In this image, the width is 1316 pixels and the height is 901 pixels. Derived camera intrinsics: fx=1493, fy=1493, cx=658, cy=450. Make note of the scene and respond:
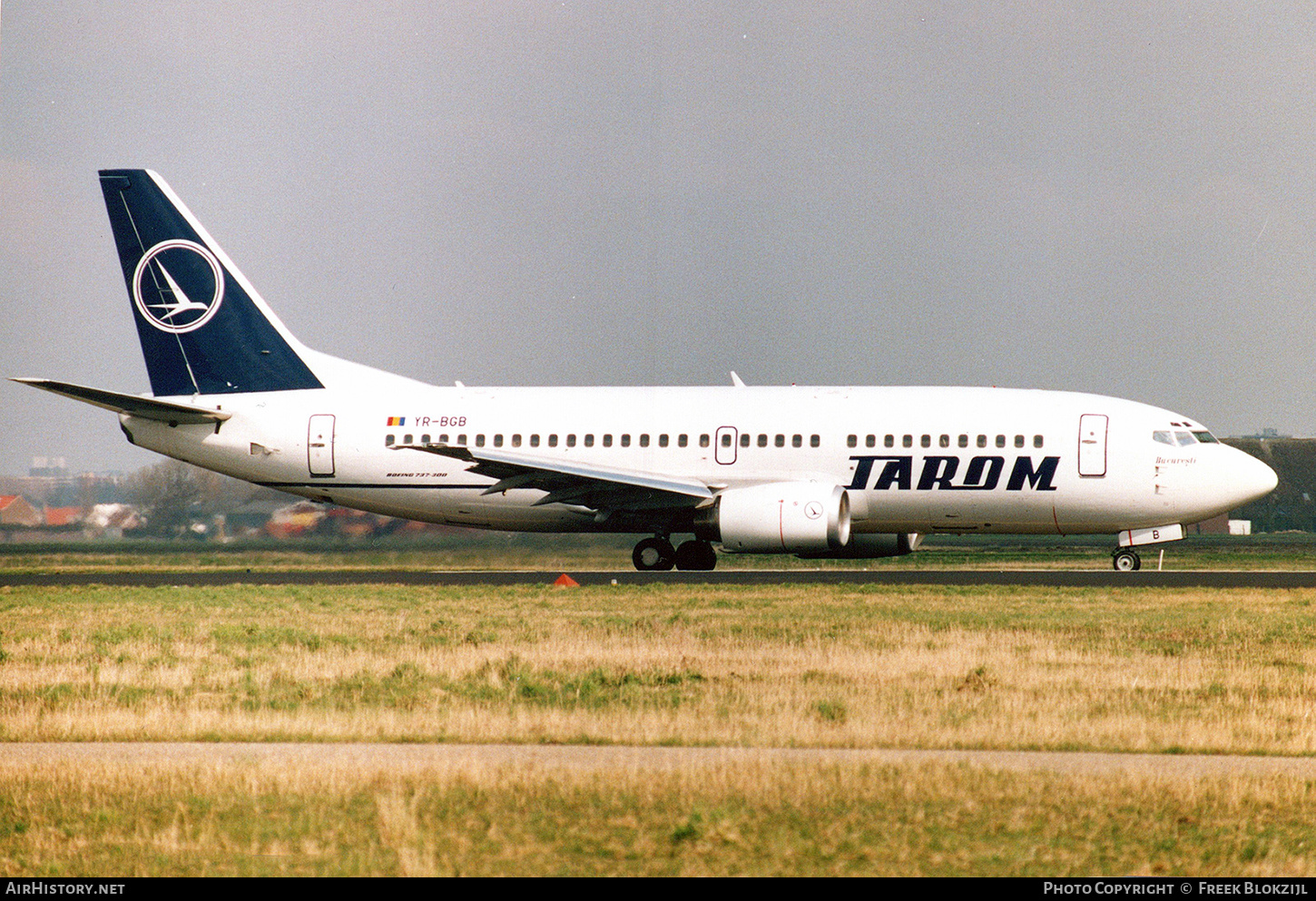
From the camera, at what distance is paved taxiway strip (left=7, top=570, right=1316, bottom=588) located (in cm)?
2964

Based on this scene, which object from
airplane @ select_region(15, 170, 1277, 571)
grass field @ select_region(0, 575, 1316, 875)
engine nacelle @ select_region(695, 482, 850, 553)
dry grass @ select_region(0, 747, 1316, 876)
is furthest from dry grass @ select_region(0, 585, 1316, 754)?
→ airplane @ select_region(15, 170, 1277, 571)

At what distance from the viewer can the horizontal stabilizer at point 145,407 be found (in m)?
31.9

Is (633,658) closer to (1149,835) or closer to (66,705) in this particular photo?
(66,705)

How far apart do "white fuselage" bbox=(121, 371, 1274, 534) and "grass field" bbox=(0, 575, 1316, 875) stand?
7937mm

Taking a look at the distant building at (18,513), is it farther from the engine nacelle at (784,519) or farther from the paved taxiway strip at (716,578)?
the engine nacelle at (784,519)

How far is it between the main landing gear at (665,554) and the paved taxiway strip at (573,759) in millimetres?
21526

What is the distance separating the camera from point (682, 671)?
1580 cm

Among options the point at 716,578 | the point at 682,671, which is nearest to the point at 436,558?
the point at 716,578

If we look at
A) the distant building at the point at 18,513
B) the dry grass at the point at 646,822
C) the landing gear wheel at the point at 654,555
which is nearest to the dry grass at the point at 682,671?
the dry grass at the point at 646,822

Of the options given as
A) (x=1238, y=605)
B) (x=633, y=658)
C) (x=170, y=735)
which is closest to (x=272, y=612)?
(x=633, y=658)

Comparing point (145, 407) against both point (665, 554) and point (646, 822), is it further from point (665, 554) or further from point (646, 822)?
point (646, 822)

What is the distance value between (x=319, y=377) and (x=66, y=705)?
71.2 ft

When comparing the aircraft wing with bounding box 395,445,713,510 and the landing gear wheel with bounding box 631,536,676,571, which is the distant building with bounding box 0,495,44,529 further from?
the landing gear wheel with bounding box 631,536,676,571

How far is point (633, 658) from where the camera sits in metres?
16.8
